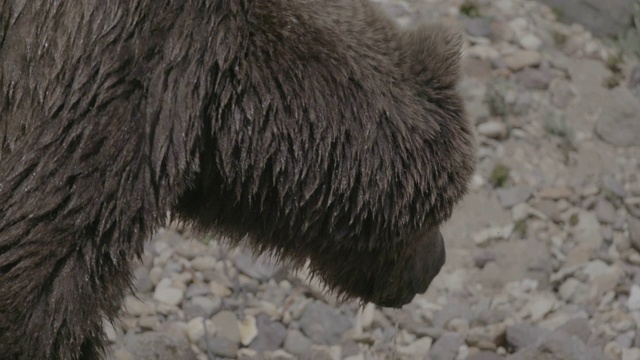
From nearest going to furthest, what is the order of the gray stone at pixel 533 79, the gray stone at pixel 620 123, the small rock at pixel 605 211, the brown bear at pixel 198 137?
the brown bear at pixel 198 137 < the small rock at pixel 605 211 < the gray stone at pixel 620 123 < the gray stone at pixel 533 79

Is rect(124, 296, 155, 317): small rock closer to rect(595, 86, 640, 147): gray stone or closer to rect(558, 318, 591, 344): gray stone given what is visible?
rect(558, 318, 591, 344): gray stone

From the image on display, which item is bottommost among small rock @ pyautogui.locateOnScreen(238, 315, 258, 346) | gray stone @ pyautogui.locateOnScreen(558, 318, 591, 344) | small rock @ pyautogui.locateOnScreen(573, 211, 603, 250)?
small rock @ pyautogui.locateOnScreen(238, 315, 258, 346)

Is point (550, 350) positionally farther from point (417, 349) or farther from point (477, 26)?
point (477, 26)

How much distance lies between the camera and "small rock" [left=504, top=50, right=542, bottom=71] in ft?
21.5

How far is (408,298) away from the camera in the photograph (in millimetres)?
4109

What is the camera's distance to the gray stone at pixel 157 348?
15.3ft

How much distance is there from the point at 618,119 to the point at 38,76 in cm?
416

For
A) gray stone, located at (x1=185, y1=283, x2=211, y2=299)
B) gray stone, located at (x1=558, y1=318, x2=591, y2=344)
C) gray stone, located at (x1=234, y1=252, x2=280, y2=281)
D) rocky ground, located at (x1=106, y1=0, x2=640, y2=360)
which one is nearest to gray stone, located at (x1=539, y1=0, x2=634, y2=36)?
rocky ground, located at (x1=106, y1=0, x2=640, y2=360)

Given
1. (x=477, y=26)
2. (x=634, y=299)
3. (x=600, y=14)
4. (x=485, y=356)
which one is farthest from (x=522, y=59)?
(x=485, y=356)

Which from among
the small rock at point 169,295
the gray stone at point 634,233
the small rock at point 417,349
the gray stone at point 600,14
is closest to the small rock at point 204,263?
the small rock at point 169,295

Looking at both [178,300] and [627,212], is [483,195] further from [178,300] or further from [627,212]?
[178,300]

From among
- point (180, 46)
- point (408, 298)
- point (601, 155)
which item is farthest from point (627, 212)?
point (180, 46)

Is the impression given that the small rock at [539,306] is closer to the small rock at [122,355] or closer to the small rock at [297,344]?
the small rock at [297,344]

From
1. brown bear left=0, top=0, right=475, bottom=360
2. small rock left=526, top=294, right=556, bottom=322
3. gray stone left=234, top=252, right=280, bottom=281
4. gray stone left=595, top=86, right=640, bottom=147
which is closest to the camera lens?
brown bear left=0, top=0, right=475, bottom=360
